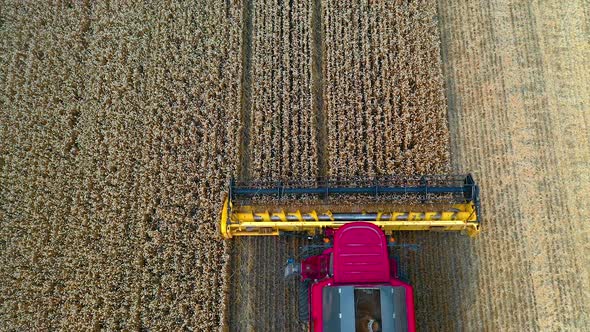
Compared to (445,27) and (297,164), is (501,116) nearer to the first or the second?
(445,27)

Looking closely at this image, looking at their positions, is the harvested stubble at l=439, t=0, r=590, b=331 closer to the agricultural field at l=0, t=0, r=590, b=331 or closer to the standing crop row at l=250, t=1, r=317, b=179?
the agricultural field at l=0, t=0, r=590, b=331

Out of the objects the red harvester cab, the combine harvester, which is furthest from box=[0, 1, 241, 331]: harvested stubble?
the red harvester cab

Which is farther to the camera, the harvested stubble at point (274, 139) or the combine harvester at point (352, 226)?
the harvested stubble at point (274, 139)

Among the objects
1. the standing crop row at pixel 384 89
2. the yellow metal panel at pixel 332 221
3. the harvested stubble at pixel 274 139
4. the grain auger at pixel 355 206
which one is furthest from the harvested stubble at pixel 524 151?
the harvested stubble at pixel 274 139

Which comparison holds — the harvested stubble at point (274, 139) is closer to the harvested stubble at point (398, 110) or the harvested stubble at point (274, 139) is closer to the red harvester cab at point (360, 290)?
the harvested stubble at point (398, 110)

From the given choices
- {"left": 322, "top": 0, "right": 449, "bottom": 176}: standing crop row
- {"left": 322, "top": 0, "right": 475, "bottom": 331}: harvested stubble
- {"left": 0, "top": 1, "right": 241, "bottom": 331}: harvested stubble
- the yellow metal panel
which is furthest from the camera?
{"left": 322, "top": 0, "right": 449, "bottom": 176}: standing crop row

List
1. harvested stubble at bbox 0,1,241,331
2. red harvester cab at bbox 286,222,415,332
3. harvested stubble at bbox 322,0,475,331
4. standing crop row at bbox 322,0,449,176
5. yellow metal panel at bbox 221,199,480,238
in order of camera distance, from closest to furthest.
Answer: red harvester cab at bbox 286,222,415,332, yellow metal panel at bbox 221,199,480,238, harvested stubble at bbox 322,0,475,331, harvested stubble at bbox 0,1,241,331, standing crop row at bbox 322,0,449,176

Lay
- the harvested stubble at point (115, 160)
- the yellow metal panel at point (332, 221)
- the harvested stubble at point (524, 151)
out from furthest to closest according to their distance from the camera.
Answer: the harvested stubble at point (115, 160), the harvested stubble at point (524, 151), the yellow metal panel at point (332, 221)
